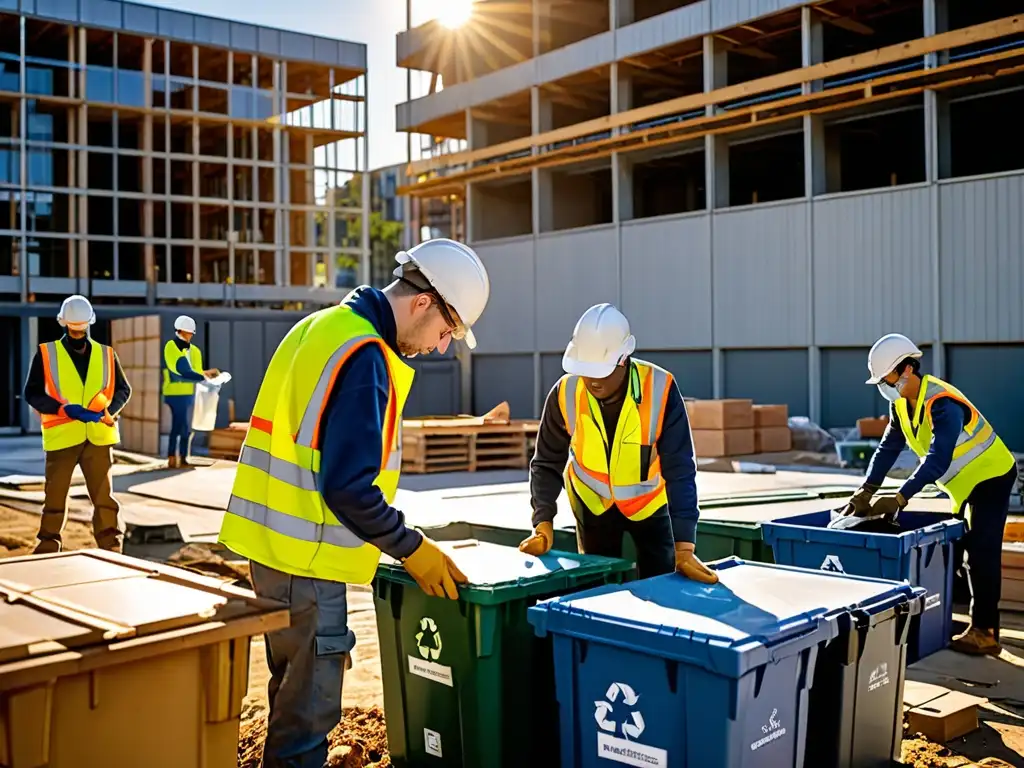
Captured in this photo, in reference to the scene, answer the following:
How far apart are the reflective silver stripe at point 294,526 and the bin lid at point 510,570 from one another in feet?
2.05

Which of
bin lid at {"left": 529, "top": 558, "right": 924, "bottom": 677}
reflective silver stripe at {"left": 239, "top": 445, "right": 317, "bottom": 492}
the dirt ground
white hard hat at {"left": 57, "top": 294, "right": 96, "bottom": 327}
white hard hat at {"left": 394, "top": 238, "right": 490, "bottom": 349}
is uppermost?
white hard hat at {"left": 57, "top": 294, "right": 96, "bottom": 327}

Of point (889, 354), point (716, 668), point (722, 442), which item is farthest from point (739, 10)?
point (716, 668)

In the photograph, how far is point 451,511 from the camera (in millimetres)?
8117

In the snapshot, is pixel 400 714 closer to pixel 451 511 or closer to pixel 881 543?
pixel 881 543

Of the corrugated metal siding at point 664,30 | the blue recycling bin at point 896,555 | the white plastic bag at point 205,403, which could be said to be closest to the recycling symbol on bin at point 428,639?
the blue recycling bin at point 896,555

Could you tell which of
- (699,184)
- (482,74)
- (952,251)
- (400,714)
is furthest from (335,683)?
(482,74)

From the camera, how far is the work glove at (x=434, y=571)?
3561 mm

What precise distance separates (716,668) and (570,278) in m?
21.3

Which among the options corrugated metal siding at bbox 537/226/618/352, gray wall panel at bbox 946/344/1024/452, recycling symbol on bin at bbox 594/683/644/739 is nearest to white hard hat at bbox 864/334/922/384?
recycling symbol on bin at bbox 594/683/644/739

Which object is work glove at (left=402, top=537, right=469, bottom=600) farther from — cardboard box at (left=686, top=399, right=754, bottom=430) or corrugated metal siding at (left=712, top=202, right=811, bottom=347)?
corrugated metal siding at (left=712, top=202, right=811, bottom=347)

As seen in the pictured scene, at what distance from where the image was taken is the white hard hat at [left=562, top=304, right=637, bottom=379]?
15.5 feet

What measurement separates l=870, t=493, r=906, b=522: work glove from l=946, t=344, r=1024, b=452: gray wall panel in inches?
498

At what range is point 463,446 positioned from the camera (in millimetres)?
16297

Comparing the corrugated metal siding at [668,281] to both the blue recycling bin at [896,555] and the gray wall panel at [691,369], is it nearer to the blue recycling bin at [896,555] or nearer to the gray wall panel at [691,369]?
the gray wall panel at [691,369]
